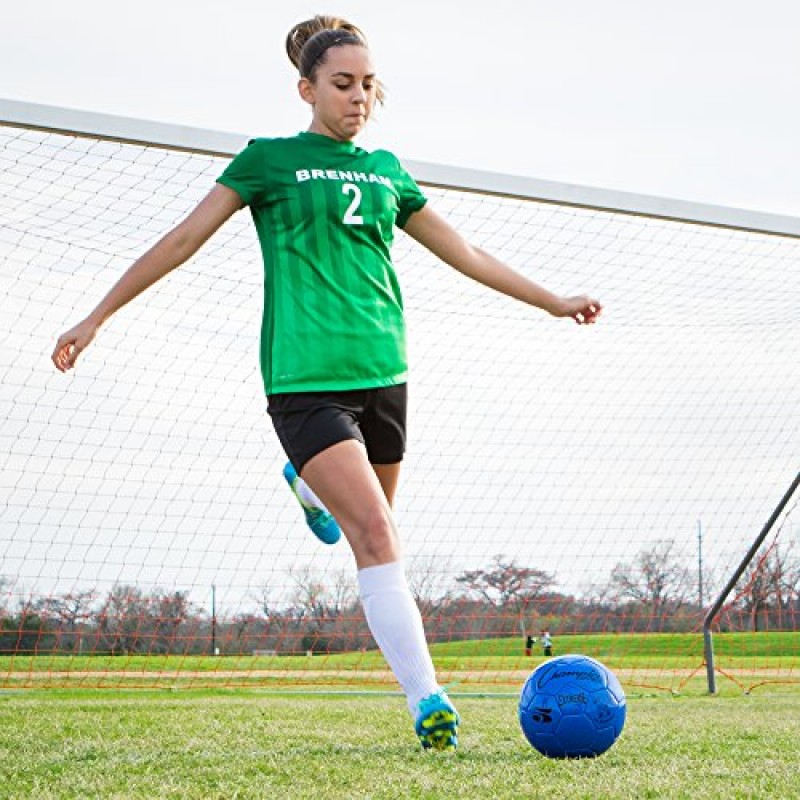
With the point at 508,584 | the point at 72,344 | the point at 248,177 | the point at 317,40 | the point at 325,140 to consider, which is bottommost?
the point at 508,584

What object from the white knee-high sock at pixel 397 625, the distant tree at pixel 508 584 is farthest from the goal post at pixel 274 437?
the white knee-high sock at pixel 397 625

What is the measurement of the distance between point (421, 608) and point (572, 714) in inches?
456

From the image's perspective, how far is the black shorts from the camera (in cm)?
330

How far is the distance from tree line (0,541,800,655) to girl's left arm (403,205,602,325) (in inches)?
234

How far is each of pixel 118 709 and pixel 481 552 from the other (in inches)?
286

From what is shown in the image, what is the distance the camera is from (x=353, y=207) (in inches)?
138

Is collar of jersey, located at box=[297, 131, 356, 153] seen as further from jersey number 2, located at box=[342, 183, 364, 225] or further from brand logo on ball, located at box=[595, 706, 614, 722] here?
brand logo on ball, located at box=[595, 706, 614, 722]

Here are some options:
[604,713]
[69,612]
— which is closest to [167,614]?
[69,612]

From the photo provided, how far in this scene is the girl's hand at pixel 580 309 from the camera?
3891 mm

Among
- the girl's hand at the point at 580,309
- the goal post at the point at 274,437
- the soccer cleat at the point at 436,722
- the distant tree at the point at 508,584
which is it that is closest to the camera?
the soccer cleat at the point at 436,722

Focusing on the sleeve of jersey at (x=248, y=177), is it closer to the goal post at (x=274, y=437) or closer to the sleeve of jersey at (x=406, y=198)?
the sleeve of jersey at (x=406, y=198)

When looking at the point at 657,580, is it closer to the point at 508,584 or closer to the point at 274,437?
the point at 508,584

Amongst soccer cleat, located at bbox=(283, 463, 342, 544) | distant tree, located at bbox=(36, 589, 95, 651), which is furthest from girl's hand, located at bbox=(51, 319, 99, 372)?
distant tree, located at bbox=(36, 589, 95, 651)

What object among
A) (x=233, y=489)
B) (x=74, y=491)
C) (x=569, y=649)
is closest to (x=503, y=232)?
(x=233, y=489)
